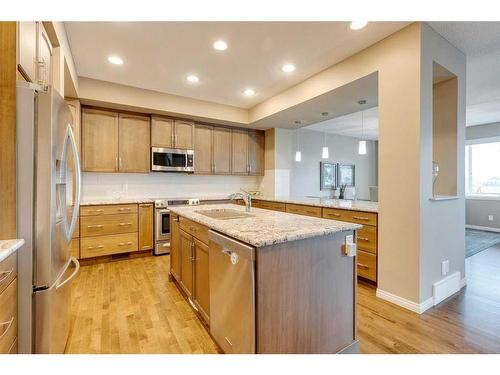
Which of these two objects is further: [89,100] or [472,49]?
[89,100]

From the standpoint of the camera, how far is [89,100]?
345cm

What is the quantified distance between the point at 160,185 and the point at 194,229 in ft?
9.01

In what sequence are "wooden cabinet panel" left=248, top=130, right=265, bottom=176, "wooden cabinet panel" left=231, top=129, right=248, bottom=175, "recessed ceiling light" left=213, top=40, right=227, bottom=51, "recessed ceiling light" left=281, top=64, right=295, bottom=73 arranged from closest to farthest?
"recessed ceiling light" left=213, top=40, right=227, bottom=51, "recessed ceiling light" left=281, top=64, right=295, bottom=73, "wooden cabinet panel" left=231, top=129, right=248, bottom=175, "wooden cabinet panel" left=248, top=130, right=265, bottom=176

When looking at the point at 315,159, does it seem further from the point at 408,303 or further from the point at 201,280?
the point at 201,280

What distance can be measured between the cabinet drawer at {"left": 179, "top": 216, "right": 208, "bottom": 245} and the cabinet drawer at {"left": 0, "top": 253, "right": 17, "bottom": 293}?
1.05m

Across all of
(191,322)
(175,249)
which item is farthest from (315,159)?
(191,322)

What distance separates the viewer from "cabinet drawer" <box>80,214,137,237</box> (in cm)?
339

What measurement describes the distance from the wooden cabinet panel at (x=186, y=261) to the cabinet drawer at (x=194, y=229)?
6 cm

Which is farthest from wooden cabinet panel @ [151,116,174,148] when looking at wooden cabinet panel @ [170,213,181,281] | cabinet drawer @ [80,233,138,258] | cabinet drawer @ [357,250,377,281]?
cabinet drawer @ [357,250,377,281]

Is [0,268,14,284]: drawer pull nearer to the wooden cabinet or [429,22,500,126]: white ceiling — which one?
the wooden cabinet

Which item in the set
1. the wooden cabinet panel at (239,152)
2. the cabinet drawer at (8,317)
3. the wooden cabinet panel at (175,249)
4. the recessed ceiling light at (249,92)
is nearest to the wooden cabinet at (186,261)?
the wooden cabinet panel at (175,249)

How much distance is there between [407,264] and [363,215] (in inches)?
26.2
